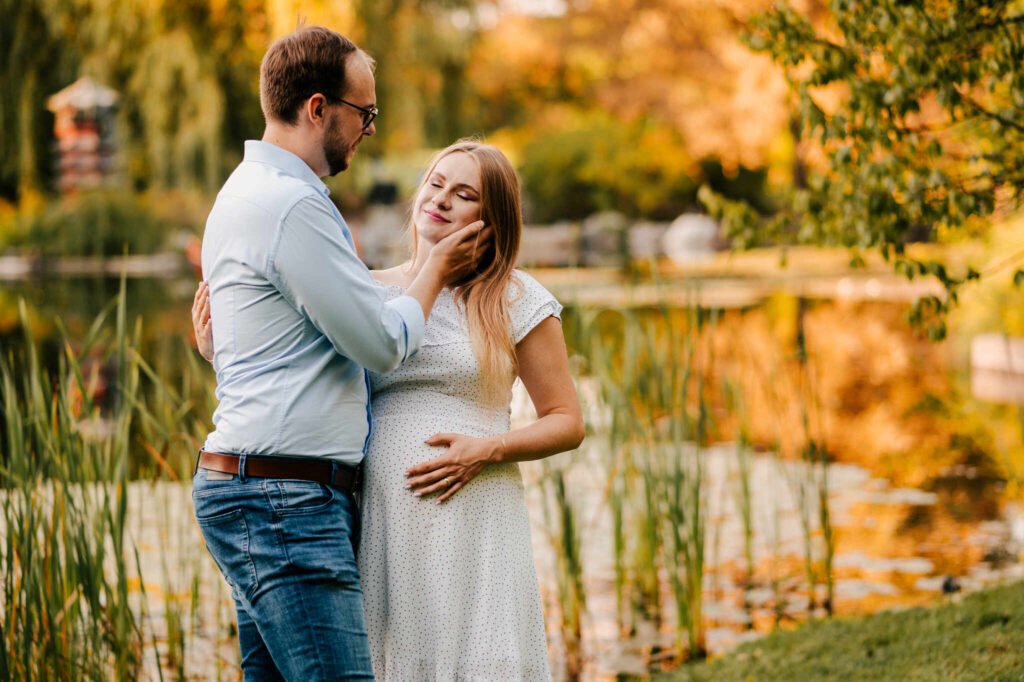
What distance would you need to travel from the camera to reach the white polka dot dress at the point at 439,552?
2.21 m

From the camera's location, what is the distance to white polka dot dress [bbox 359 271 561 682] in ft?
7.23

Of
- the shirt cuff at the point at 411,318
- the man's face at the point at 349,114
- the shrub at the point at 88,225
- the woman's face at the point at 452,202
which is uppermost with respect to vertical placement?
the shrub at the point at 88,225

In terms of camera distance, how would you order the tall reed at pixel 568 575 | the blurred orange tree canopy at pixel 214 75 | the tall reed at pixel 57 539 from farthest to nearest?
the blurred orange tree canopy at pixel 214 75 → the tall reed at pixel 568 575 → the tall reed at pixel 57 539

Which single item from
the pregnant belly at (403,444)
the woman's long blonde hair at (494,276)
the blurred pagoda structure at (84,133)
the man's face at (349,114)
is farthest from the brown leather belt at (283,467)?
the blurred pagoda structure at (84,133)

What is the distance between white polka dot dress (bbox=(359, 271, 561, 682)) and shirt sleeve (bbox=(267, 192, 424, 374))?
0.36m

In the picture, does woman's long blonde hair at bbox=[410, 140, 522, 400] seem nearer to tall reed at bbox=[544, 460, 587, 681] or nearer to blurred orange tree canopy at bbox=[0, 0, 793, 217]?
tall reed at bbox=[544, 460, 587, 681]

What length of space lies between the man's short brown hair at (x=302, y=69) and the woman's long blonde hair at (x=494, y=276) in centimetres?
42

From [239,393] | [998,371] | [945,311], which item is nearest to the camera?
[239,393]

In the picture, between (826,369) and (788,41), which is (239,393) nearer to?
(788,41)

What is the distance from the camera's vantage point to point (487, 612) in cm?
222

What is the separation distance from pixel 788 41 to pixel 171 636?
2825 mm

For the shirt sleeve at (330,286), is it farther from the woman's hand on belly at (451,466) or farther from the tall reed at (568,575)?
the tall reed at (568,575)

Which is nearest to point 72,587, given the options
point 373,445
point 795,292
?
point 373,445

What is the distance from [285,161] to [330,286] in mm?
259
